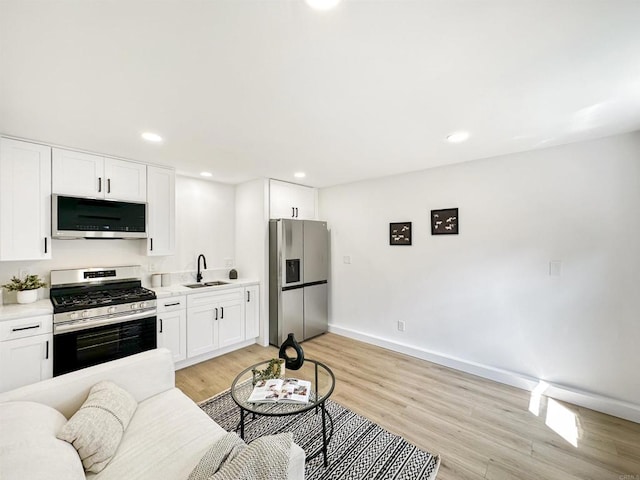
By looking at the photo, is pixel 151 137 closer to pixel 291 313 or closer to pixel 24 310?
pixel 24 310

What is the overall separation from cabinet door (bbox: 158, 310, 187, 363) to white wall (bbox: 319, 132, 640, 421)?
7.89 feet

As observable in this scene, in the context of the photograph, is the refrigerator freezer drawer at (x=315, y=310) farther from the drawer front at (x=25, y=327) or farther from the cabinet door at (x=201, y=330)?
the drawer front at (x=25, y=327)

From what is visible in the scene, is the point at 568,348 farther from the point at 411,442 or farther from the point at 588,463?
the point at 411,442

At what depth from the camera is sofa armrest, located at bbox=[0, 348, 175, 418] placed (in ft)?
4.96

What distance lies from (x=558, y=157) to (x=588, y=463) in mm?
2454

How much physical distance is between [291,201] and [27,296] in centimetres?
303

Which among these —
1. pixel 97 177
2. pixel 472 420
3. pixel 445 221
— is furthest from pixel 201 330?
pixel 445 221

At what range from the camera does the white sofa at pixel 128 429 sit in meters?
1.07

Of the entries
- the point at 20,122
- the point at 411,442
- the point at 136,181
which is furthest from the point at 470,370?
the point at 20,122

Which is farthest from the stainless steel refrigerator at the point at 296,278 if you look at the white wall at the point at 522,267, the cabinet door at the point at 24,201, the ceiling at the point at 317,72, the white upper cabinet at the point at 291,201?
the cabinet door at the point at 24,201

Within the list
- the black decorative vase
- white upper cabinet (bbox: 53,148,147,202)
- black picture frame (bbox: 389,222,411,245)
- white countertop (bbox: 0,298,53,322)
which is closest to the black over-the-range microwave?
white upper cabinet (bbox: 53,148,147,202)

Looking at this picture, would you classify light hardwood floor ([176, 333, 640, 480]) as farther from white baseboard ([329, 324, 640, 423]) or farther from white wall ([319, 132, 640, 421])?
white wall ([319, 132, 640, 421])

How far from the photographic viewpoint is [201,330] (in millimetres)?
3316

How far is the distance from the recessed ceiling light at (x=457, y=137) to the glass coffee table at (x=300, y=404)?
2.19m
